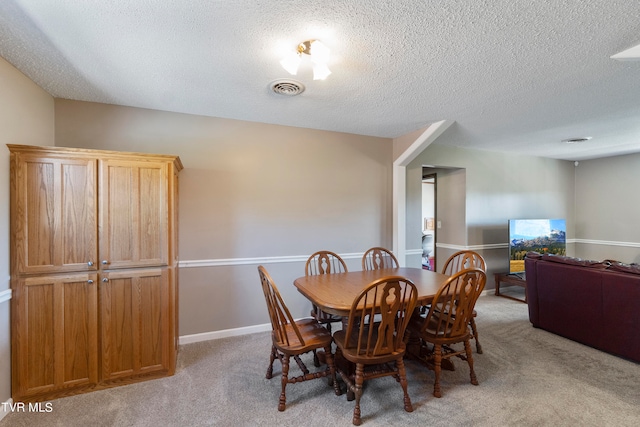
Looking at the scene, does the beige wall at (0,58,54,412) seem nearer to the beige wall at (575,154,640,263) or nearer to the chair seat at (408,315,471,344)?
the chair seat at (408,315,471,344)

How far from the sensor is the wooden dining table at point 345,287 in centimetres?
190

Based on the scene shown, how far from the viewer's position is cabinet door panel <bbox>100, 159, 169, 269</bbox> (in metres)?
2.19

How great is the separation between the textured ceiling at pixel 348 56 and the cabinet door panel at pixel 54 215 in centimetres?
71

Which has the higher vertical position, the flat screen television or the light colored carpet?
the flat screen television

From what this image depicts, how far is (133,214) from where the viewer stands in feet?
7.45

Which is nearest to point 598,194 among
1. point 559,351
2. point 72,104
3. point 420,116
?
point 559,351

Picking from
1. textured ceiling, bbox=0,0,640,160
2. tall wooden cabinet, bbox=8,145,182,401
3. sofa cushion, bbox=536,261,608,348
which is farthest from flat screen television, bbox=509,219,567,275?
tall wooden cabinet, bbox=8,145,182,401

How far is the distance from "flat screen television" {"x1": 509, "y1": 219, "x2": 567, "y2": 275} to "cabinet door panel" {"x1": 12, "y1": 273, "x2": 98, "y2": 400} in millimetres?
5032

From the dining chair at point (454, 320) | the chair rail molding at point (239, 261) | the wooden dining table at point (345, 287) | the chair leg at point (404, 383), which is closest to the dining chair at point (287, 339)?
the wooden dining table at point (345, 287)

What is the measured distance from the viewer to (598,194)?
209 inches

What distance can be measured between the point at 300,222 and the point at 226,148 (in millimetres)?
1142

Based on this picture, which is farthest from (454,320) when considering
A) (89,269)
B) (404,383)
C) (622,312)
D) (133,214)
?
(89,269)

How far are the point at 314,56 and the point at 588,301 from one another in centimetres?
328

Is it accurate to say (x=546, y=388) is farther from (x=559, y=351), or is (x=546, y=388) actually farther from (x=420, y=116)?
(x=420, y=116)
